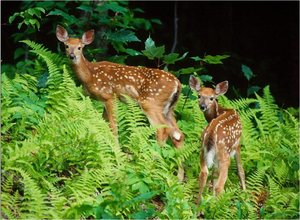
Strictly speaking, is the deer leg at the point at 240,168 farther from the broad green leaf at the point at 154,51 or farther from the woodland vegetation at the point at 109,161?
the broad green leaf at the point at 154,51

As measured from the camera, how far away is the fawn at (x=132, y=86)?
815 centimetres

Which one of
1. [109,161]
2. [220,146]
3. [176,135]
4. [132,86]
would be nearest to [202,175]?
[220,146]

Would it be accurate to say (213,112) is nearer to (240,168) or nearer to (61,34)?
(240,168)

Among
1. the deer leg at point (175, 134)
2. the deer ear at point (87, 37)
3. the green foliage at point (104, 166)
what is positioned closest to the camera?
the green foliage at point (104, 166)

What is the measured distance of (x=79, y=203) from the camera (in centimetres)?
614

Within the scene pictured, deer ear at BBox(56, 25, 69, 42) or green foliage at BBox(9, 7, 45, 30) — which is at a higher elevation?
green foliage at BBox(9, 7, 45, 30)

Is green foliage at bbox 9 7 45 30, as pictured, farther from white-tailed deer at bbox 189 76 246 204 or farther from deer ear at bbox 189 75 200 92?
white-tailed deer at bbox 189 76 246 204

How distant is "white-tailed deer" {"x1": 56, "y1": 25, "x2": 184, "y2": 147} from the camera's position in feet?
26.8

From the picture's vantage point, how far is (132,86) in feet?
27.3

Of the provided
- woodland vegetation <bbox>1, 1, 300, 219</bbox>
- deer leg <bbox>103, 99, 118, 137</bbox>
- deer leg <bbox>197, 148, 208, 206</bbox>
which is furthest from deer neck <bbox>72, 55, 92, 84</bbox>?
deer leg <bbox>197, 148, 208, 206</bbox>

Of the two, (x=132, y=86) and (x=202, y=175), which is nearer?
(x=202, y=175)

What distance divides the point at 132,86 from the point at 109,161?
54.7 inches

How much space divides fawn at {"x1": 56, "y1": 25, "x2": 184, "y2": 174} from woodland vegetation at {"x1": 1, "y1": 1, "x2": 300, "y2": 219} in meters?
0.16

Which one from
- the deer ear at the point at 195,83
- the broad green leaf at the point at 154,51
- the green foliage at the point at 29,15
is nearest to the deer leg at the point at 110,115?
the broad green leaf at the point at 154,51
